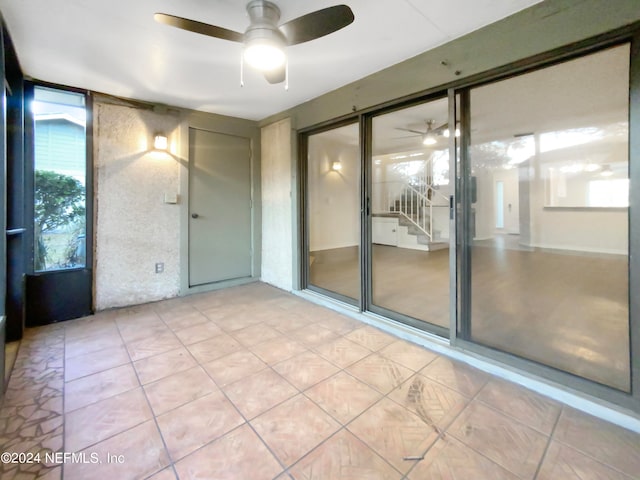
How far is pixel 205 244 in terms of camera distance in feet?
13.2

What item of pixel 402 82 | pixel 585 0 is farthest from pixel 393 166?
pixel 585 0

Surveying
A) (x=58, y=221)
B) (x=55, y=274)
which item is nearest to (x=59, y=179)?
(x=58, y=221)

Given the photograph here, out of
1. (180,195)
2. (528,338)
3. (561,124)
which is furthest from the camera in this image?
(180,195)

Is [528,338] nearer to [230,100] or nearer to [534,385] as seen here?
[534,385]

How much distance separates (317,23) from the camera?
1599 mm

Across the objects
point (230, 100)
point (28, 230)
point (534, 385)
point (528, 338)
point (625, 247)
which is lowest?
point (534, 385)

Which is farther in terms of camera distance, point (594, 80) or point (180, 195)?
point (180, 195)

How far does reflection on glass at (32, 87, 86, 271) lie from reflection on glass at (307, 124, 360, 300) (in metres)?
2.59

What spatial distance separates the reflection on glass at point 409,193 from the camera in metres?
3.07

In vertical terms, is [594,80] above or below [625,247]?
above

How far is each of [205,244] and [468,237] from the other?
3288 mm

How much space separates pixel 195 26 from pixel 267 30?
0.41 metres

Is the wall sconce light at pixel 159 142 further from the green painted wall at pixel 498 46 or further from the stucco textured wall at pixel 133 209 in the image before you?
the green painted wall at pixel 498 46

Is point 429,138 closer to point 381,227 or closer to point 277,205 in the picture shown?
point 381,227
